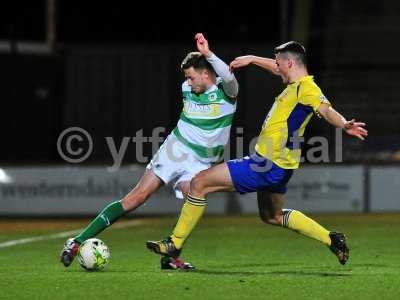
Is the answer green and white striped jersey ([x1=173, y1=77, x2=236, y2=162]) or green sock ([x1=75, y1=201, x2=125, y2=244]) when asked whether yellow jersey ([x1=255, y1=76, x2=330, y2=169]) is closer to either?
green and white striped jersey ([x1=173, y1=77, x2=236, y2=162])

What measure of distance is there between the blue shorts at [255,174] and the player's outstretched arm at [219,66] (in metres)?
0.79

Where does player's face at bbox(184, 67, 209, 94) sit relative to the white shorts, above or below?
above

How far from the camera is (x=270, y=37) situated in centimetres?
2548


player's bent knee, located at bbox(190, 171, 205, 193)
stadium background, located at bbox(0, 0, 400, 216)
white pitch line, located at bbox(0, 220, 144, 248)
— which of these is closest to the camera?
player's bent knee, located at bbox(190, 171, 205, 193)

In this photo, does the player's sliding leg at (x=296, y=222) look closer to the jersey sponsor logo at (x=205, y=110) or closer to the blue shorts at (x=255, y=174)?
the blue shorts at (x=255, y=174)

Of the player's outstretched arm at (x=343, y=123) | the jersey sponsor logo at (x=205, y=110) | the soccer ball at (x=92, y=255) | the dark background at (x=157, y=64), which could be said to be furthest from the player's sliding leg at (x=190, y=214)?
the dark background at (x=157, y=64)

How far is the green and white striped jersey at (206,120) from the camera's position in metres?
9.33

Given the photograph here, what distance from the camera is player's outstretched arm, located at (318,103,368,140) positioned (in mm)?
7938

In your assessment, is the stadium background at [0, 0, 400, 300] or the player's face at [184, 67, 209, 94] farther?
the player's face at [184, 67, 209, 94]

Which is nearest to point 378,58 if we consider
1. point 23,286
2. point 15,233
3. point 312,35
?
point 312,35

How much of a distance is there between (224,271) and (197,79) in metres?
1.69

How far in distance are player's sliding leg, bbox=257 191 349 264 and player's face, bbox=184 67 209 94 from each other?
108 cm

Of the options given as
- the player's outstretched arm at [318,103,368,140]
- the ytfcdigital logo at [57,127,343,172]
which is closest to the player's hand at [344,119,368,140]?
the player's outstretched arm at [318,103,368,140]

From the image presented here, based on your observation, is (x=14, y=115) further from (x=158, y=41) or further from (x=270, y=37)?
(x=270, y=37)
